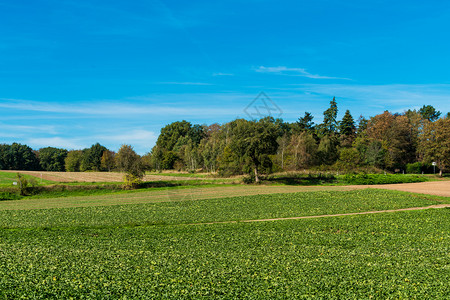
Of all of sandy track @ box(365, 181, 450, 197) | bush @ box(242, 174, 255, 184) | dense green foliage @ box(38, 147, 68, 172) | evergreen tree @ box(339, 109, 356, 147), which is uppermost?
evergreen tree @ box(339, 109, 356, 147)

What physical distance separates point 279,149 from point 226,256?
7680cm

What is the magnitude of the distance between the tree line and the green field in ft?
101

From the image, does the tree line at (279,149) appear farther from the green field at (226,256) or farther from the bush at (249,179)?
the green field at (226,256)

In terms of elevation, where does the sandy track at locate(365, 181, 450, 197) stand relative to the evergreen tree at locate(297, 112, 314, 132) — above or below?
below

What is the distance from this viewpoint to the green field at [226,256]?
1158 centimetres

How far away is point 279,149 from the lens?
91062mm

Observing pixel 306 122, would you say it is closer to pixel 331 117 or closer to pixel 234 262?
pixel 331 117

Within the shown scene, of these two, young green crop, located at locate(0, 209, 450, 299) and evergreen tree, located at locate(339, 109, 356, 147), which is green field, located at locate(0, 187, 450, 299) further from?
evergreen tree, located at locate(339, 109, 356, 147)

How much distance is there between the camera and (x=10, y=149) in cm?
12281

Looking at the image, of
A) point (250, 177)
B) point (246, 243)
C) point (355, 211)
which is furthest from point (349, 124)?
point (246, 243)

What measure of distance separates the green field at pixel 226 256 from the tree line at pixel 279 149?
1213 inches

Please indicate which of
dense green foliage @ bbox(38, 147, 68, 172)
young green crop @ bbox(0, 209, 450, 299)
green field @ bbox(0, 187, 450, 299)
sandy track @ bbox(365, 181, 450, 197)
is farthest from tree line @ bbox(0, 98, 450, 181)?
young green crop @ bbox(0, 209, 450, 299)

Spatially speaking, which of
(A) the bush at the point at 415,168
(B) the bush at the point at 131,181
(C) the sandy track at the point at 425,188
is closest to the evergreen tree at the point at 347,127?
(A) the bush at the point at 415,168

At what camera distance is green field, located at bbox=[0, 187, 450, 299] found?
11.6m
